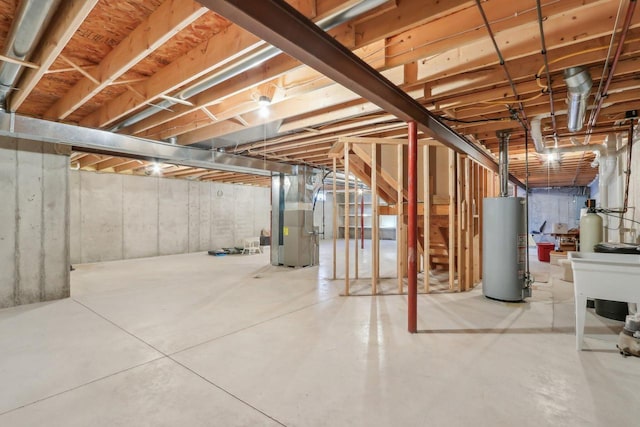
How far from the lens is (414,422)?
1.61m

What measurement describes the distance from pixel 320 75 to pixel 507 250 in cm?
310

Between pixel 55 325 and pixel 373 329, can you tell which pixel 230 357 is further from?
pixel 55 325

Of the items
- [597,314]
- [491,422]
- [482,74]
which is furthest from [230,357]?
[597,314]

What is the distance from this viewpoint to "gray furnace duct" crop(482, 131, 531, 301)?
3.78 meters

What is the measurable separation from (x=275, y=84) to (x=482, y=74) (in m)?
1.95

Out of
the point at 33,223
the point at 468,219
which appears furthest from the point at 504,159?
the point at 33,223

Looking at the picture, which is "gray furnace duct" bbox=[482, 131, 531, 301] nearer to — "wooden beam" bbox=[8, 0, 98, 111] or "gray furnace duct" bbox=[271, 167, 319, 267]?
"gray furnace duct" bbox=[271, 167, 319, 267]

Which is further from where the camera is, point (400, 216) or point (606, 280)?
point (400, 216)

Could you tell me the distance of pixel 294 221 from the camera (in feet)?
20.9

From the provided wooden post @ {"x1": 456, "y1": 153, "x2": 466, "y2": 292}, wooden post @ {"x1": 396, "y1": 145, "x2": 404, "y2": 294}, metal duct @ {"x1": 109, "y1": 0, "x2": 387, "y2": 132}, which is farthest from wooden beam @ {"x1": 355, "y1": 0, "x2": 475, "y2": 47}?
wooden post @ {"x1": 456, "y1": 153, "x2": 466, "y2": 292}

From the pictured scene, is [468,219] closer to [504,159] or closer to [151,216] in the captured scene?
[504,159]

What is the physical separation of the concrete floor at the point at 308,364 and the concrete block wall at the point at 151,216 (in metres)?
3.84

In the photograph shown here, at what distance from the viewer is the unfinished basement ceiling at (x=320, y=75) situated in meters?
1.92

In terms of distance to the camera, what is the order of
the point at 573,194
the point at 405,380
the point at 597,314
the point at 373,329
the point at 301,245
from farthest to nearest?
the point at 573,194 → the point at 301,245 → the point at 597,314 → the point at 373,329 → the point at 405,380
